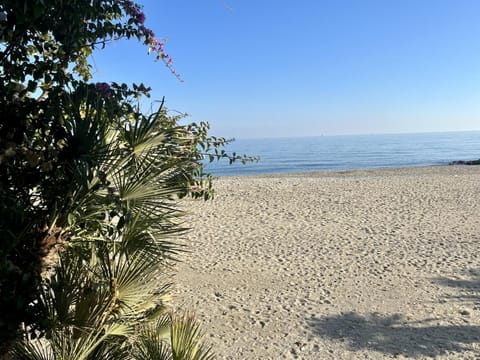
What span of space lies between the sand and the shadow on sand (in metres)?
0.01

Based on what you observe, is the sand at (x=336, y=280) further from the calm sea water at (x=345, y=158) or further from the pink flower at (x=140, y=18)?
the pink flower at (x=140, y=18)

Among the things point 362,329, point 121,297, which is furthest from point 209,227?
point 121,297

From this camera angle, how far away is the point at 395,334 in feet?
14.1

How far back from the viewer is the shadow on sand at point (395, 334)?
157 inches

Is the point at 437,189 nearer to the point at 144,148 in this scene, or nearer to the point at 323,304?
the point at 323,304

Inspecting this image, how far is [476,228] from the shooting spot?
9164mm

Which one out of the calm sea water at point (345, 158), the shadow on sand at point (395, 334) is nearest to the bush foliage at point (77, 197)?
the shadow on sand at point (395, 334)

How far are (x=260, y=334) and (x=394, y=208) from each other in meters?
8.46

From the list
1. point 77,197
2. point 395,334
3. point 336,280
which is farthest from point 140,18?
point 336,280

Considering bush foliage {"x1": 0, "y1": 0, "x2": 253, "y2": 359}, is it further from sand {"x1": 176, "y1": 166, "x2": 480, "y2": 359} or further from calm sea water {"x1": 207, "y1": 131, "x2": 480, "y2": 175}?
calm sea water {"x1": 207, "y1": 131, "x2": 480, "y2": 175}

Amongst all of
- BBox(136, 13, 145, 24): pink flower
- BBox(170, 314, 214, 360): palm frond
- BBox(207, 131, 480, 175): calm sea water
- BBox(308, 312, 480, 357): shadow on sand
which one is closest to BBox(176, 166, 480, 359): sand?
BBox(308, 312, 480, 357): shadow on sand

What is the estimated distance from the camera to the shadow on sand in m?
3.99

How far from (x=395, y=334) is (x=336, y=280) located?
5.82 feet

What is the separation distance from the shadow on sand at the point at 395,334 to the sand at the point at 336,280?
1 cm
